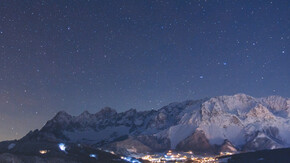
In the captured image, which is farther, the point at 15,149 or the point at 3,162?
the point at 15,149

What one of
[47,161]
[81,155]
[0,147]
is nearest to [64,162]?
[47,161]

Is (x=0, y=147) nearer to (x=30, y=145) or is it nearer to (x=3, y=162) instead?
(x=30, y=145)

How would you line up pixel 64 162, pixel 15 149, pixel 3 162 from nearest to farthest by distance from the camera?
pixel 3 162, pixel 64 162, pixel 15 149

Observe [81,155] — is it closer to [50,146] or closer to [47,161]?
[50,146]

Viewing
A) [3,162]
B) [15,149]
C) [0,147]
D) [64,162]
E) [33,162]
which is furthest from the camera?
[0,147]

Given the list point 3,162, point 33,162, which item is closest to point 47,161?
point 33,162

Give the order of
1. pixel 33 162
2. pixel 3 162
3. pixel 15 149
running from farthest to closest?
1. pixel 15 149
2. pixel 33 162
3. pixel 3 162

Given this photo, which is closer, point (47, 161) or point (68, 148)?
point (47, 161)

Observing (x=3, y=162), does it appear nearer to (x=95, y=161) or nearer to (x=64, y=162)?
(x=64, y=162)
